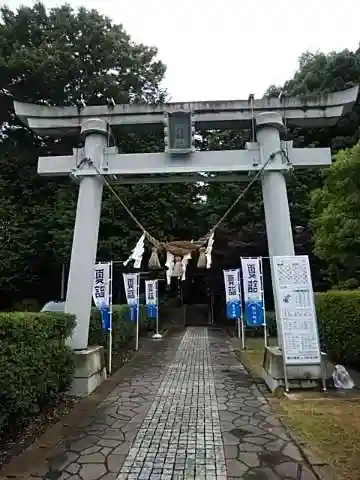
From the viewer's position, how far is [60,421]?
234 inches

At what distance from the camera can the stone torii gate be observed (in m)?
8.25

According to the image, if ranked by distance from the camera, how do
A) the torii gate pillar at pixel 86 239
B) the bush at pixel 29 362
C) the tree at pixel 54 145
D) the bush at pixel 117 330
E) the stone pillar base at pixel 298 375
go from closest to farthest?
the bush at pixel 29 362 → the stone pillar base at pixel 298 375 → the torii gate pillar at pixel 86 239 → the bush at pixel 117 330 → the tree at pixel 54 145

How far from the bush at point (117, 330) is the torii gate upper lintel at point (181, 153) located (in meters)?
2.38

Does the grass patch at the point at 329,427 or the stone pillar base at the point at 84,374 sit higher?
the stone pillar base at the point at 84,374

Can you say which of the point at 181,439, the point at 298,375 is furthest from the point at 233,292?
the point at 181,439

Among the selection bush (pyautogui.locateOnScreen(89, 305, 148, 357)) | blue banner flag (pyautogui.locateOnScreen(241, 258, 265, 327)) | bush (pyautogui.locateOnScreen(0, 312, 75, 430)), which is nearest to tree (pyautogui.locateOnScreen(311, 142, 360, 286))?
blue banner flag (pyautogui.locateOnScreen(241, 258, 265, 327))

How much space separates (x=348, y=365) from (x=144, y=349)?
25.0 feet

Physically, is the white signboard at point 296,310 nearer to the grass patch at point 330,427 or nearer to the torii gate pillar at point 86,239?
the grass patch at point 330,427

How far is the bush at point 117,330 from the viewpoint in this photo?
10320 millimetres

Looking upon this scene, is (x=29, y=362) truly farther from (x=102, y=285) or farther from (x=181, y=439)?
(x=102, y=285)

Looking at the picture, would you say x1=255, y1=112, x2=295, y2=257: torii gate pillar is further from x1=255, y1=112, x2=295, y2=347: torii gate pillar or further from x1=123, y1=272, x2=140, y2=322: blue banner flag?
x1=123, y1=272, x2=140, y2=322: blue banner flag

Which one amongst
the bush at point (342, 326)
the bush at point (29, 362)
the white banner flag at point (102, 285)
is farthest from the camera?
the white banner flag at point (102, 285)

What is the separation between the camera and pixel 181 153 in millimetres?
8359

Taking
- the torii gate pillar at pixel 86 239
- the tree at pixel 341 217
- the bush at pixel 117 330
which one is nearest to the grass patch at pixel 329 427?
the torii gate pillar at pixel 86 239
